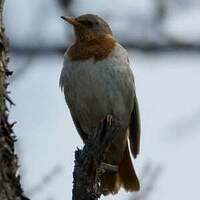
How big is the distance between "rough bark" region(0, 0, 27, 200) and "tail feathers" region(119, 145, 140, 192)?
2385mm

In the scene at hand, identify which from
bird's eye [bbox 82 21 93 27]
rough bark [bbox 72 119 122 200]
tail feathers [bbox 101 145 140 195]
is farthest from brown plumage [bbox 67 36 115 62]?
rough bark [bbox 72 119 122 200]

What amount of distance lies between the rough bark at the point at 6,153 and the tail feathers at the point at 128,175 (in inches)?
93.9

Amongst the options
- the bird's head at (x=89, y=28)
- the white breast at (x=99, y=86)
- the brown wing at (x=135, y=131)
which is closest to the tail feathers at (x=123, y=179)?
the brown wing at (x=135, y=131)

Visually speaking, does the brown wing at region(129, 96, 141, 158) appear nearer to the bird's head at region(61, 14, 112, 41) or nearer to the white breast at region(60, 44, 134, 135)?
the white breast at region(60, 44, 134, 135)

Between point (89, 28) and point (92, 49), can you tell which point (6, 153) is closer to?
point (92, 49)

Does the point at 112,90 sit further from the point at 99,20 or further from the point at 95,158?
the point at 95,158

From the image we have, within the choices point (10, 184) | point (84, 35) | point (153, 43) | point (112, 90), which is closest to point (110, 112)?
point (112, 90)

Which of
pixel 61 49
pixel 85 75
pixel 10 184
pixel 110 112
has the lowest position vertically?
pixel 110 112

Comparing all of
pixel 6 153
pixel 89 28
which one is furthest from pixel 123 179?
pixel 6 153

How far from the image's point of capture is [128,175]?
525cm

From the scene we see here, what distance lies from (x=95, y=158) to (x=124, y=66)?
1.93m

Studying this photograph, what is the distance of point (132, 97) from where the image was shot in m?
5.22

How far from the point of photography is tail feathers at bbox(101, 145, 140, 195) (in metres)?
4.94

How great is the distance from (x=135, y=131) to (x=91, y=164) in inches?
85.8
